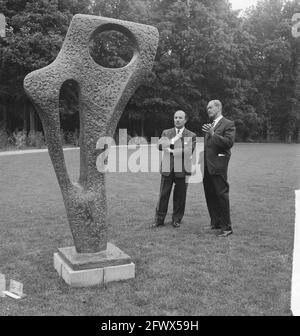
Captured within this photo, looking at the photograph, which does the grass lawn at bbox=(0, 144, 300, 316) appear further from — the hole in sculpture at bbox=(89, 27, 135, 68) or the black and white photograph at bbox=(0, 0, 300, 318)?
the hole in sculpture at bbox=(89, 27, 135, 68)

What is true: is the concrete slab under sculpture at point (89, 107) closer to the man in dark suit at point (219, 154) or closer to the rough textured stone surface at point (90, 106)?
the rough textured stone surface at point (90, 106)

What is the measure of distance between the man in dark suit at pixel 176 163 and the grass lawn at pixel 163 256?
40 centimetres

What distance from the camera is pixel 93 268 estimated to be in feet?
15.3

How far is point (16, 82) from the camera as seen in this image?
81.0 ft

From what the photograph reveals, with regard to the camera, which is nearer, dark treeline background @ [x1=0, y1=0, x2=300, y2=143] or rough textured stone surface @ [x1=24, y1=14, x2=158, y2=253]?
rough textured stone surface @ [x1=24, y1=14, x2=158, y2=253]

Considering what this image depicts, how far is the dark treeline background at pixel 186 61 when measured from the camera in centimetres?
2381

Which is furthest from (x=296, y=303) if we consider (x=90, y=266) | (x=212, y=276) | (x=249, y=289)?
(x=90, y=266)

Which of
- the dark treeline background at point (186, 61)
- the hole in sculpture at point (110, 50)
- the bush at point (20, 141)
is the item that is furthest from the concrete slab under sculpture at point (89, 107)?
the hole in sculpture at point (110, 50)

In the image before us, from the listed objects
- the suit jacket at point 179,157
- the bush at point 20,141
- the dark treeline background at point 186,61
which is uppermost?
the dark treeline background at point 186,61

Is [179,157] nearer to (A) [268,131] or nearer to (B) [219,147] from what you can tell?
(B) [219,147]

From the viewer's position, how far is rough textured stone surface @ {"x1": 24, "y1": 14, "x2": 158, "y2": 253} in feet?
15.4

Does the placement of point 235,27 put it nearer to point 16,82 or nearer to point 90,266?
point 16,82

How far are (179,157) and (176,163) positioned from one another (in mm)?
111

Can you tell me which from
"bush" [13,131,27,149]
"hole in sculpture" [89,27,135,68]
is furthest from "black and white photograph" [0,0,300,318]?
"hole in sculpture" [89,27,135,68]
